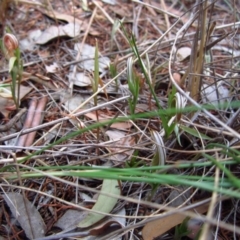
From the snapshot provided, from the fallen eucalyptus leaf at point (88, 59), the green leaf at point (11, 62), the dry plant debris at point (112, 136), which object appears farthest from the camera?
the fallen eucalyptus leaf at point (88, 59)

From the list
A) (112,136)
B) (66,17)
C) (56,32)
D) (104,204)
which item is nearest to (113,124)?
(112,136)

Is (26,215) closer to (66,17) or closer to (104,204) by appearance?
(104,204)

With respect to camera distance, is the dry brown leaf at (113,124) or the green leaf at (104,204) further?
the dry brown leaf at (113,124)

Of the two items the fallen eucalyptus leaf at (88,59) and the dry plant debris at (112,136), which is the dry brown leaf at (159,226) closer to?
the dry plant debris at (112,136)

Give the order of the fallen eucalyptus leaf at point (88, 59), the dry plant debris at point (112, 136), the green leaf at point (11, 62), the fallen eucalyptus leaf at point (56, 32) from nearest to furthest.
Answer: the dry plant debris at point (112, 136), the green leaf at point (11, 62), the fallen eucalyptus leaf at point (88, 59), the fallen eucalyptus leaf at point (56, 32)

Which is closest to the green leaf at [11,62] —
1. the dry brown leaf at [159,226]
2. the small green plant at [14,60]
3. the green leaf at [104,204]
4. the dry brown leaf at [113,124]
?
the small green plant at [14,60]

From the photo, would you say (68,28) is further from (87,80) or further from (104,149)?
(104,149)

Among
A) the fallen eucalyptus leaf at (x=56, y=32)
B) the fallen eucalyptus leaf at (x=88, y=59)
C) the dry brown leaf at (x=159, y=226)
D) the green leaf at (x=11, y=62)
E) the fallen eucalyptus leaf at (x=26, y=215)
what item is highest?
the green leaf at (x=11, y=62)

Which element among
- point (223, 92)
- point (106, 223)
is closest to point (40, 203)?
point (106, 223)
